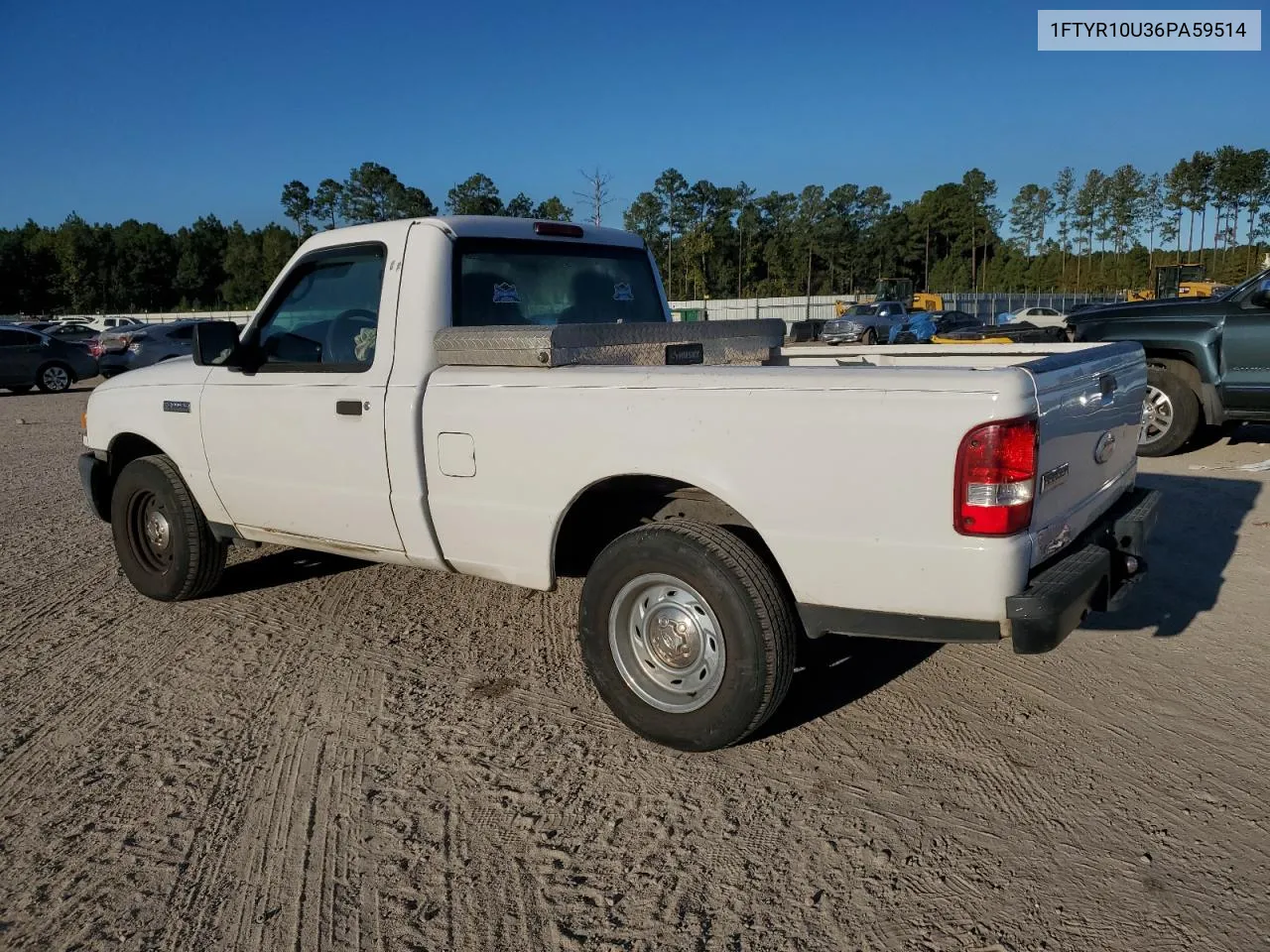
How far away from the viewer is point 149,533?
5.32 metres

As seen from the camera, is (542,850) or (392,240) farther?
(392,240)

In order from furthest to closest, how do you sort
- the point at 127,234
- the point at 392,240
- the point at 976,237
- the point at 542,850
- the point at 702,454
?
the point at 976,237 → the point at 127,234 → the point at 392,240 → the point at 702,454 → the point at 542,850

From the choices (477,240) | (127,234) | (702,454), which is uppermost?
(127,234)

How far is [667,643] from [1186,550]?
4.03 meters

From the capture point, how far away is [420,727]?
3.71 metres

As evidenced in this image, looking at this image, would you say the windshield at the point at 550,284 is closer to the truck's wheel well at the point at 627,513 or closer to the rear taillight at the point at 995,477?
the truck's wheel well at the point at 627,513

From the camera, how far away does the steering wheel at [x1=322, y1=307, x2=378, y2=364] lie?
439cm

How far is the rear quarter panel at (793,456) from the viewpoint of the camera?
2.77 metres

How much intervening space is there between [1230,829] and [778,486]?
1.71m

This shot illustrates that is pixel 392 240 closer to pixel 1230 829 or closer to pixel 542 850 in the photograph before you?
pixel 542 850

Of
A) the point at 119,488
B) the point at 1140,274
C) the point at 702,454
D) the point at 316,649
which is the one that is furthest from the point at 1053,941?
the point at 1140,274

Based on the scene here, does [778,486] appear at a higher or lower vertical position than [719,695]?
higher

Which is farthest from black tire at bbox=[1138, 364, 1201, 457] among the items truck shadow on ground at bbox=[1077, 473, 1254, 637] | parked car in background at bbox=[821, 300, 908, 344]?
parked car in background at bbox=[821, 300, 908, 344]

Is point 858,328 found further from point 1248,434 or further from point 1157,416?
point 1157,416
